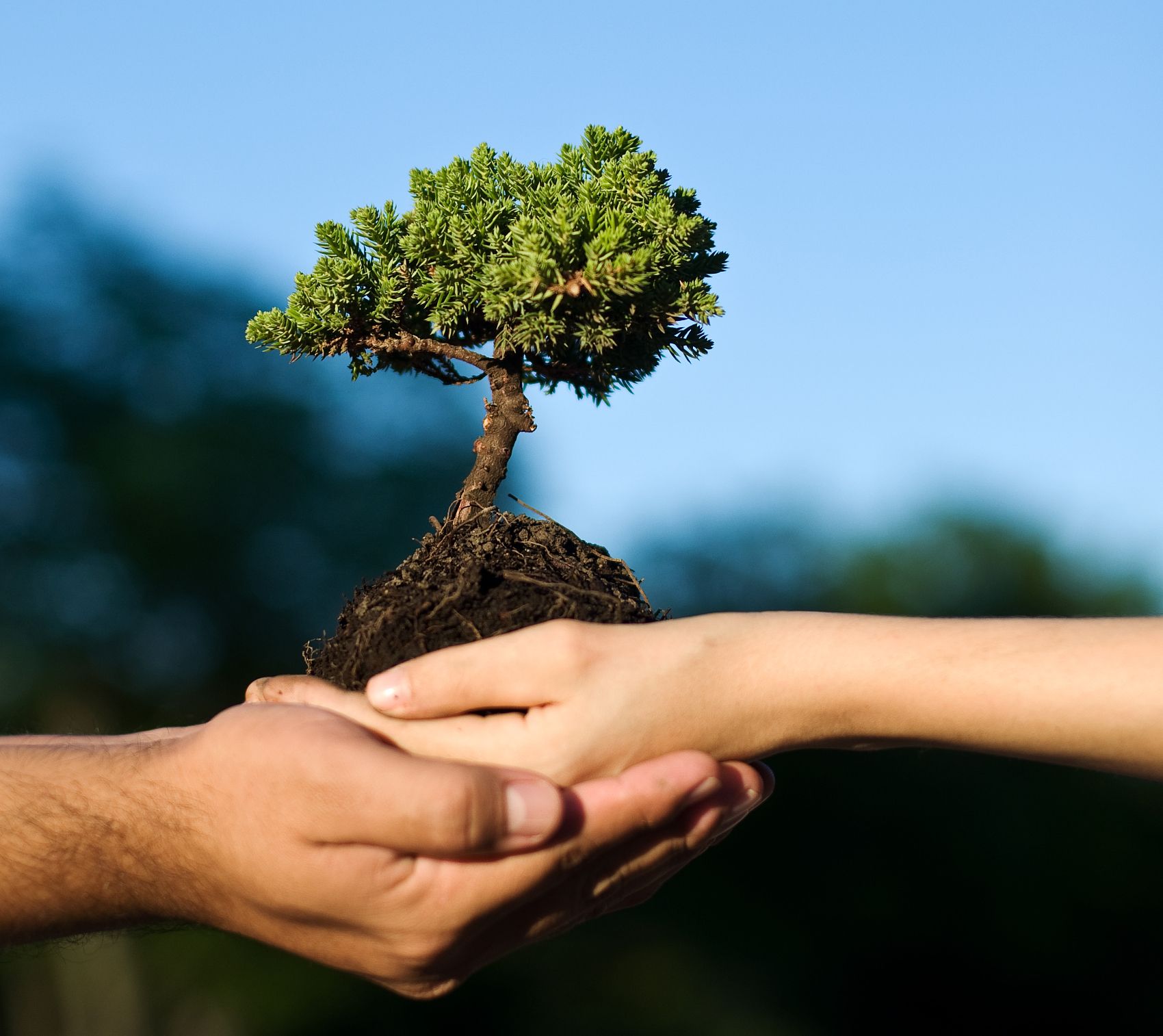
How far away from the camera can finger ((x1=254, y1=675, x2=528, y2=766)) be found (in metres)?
2.47

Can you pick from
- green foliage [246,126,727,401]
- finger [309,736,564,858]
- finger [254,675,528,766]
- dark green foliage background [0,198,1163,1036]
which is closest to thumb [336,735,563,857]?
finger [309,736,564,858]

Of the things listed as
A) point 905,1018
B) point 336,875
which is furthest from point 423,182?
point 905,1018

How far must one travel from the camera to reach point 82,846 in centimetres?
267

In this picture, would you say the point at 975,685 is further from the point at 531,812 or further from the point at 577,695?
the point at 531,812

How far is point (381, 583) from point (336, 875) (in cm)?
95

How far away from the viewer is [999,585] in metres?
15.6

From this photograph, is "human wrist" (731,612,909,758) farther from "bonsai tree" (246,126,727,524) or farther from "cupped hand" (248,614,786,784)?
"bonsai tree" (246,126,727,524)

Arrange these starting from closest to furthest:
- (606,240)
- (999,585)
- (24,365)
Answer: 1. (606,240)
2. (999,585)
3. (24,365)

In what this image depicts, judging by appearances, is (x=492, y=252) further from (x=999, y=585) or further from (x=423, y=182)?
(x=999, y=585)

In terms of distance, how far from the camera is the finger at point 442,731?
A: 2471 millimetres

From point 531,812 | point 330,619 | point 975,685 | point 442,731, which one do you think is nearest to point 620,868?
point 531,812

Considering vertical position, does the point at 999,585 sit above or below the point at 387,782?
above

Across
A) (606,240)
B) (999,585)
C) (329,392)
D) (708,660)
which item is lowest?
(708,660)

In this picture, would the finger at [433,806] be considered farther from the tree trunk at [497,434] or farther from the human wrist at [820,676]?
the tree trunk at [497,434]
